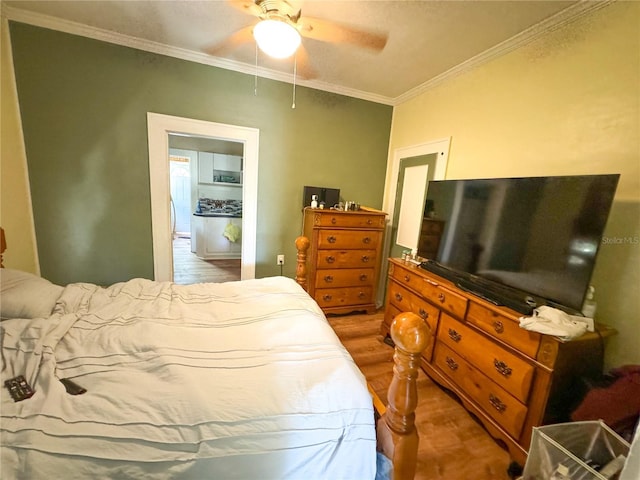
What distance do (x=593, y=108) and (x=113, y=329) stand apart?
2721 millimetres

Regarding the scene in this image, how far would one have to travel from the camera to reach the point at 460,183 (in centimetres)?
Answer: 187

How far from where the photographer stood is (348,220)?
8.66 feet

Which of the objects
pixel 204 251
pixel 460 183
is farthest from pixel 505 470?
pixel 204 251

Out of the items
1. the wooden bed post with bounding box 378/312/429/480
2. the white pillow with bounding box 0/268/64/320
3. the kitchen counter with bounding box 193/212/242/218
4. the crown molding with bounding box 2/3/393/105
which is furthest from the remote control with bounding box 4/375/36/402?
the kitchen counter with bounding box 193/212/242/218

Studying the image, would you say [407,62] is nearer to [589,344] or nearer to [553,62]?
[553,62]

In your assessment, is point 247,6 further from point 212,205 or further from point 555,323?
point 212,205

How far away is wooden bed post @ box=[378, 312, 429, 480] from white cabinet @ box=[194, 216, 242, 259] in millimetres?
4609

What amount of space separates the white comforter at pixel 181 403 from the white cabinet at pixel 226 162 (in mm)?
4543

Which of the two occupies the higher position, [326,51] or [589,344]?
[326,51]

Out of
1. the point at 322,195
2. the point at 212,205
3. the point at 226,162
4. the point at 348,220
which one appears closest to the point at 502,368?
the point at 348,220

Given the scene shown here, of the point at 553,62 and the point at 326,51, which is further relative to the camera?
the point at 326,51

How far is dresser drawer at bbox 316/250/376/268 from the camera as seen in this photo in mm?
2623

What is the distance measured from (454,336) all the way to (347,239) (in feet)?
4.34

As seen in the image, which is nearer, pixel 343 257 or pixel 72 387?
pixel 72 387
